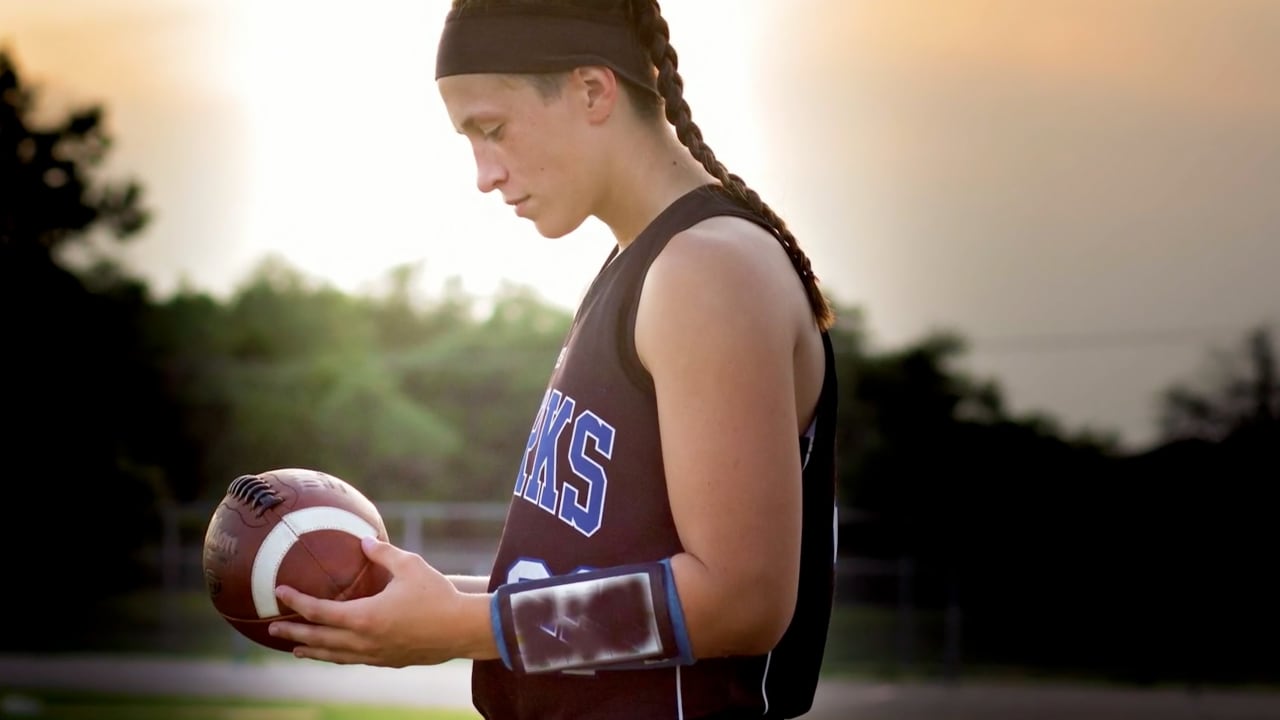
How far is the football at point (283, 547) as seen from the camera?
2461 millimetres

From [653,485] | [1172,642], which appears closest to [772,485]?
[653,485]

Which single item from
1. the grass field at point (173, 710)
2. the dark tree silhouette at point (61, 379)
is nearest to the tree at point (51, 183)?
the dark tree silhouette at point (61, 379)

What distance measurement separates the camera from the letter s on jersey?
85.7 inches

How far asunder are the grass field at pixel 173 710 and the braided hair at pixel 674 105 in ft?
39.3

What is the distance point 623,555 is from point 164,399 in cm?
3376

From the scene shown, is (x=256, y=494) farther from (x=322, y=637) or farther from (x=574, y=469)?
(x=574, y=469)

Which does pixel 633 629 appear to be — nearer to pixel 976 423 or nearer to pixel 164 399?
pixel 976 423

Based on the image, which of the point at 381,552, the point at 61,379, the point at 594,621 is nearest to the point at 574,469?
the point at 594,621

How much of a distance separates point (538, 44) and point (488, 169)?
0.20 metres

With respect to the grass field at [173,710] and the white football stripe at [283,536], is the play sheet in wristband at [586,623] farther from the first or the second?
the grass field at [173,710]

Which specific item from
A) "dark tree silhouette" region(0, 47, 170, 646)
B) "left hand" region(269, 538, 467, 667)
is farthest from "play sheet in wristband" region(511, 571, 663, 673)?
"dark tree silhouette" region(0, 47, 170, 646)

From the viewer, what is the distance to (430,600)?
2148mm

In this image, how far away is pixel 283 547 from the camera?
Answer: 8.37 ft

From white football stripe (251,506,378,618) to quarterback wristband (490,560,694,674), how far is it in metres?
0.53
